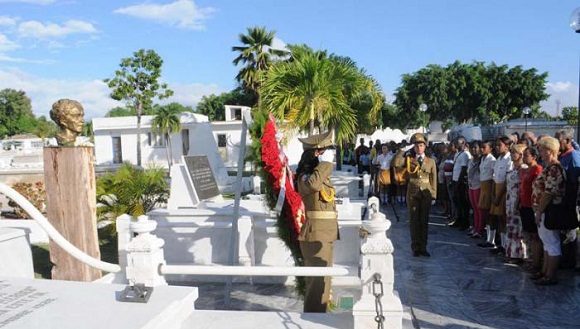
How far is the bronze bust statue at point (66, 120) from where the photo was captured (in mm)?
4793

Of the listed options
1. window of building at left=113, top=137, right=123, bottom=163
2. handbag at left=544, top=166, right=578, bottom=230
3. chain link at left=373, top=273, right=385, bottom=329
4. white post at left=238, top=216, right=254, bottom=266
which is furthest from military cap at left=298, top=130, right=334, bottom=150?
window of building at left=113, top=137, right=123, bottom=163

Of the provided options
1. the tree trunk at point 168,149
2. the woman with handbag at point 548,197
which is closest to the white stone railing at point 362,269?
the woman with handbag at point 548,197

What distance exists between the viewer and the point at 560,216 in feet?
17.8

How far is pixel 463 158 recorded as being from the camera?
30.3ft

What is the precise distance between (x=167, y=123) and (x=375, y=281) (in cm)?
2773

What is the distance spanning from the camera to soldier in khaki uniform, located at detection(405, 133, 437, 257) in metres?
7.32

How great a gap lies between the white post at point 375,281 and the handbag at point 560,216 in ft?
10.4

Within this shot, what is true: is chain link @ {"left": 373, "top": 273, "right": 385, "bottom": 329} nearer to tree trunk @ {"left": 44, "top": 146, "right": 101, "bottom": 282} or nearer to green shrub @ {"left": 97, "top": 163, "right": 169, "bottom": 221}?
tree trunk @ {"left": 44, "top": 146, "right": 101, "bottom": 282}

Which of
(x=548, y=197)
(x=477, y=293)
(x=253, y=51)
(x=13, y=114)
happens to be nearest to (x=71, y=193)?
(x=477, y=293)

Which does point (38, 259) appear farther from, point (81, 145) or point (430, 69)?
point (430, 69)

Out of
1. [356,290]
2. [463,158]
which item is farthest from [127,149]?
[356,290]

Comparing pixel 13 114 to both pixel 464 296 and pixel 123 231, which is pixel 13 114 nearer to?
pixel 123 231

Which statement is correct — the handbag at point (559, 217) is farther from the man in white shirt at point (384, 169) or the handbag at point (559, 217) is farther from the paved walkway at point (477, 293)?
the man in white shirt at point (384, 169)

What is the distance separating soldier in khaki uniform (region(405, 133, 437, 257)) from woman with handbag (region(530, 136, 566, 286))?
180cm
